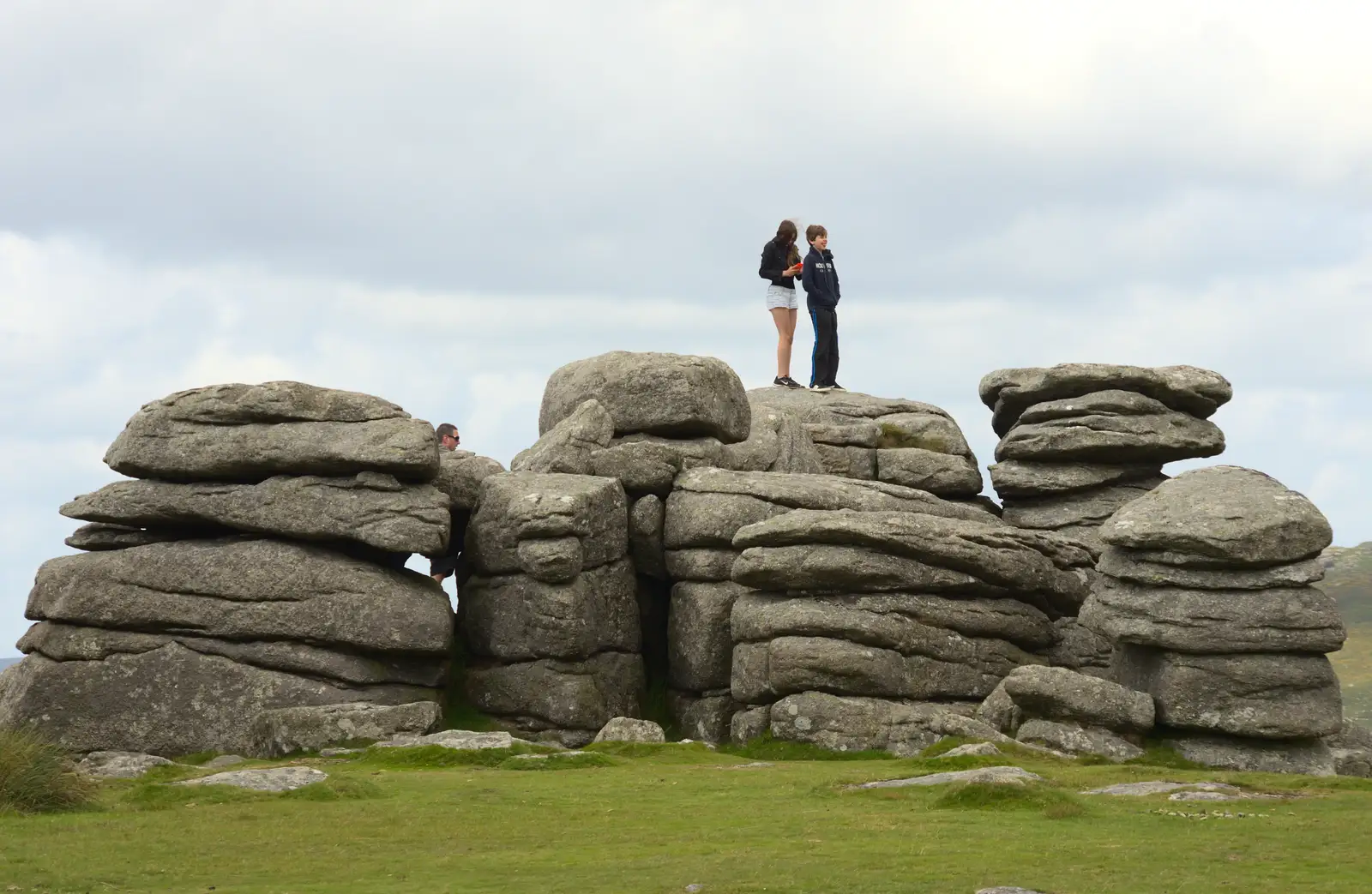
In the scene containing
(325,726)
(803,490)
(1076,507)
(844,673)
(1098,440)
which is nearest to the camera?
(325,726)

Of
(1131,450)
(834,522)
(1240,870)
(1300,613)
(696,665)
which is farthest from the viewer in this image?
(1131,450)

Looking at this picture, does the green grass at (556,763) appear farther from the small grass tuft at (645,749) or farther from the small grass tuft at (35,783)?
the small grass tuft at (35,783)

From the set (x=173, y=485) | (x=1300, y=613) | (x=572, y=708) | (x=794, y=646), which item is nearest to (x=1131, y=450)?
(x=1300, y=613)

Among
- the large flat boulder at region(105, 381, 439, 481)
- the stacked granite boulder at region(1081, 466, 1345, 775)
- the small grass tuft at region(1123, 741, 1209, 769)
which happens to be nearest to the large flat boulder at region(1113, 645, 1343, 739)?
the stacked granite boulder at region(1081, 466, 1345, 775)

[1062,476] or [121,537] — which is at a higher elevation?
[1062,476]

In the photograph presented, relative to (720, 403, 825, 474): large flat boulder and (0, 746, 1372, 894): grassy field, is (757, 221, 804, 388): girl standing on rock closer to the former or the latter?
(720, 403, 825, 474): large flat boulder

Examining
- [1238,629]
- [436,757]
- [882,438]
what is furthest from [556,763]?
[882,438]

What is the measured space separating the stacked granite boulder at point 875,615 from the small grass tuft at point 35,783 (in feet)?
60.9

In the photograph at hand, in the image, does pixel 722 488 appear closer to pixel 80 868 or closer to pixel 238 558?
pixel 238 558

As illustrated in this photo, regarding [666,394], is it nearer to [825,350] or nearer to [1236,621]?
[825,350]

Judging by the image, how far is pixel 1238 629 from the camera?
4128 cm

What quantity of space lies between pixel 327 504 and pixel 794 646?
13.4 meters

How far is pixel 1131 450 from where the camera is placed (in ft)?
179

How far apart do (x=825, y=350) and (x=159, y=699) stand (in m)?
27.4
